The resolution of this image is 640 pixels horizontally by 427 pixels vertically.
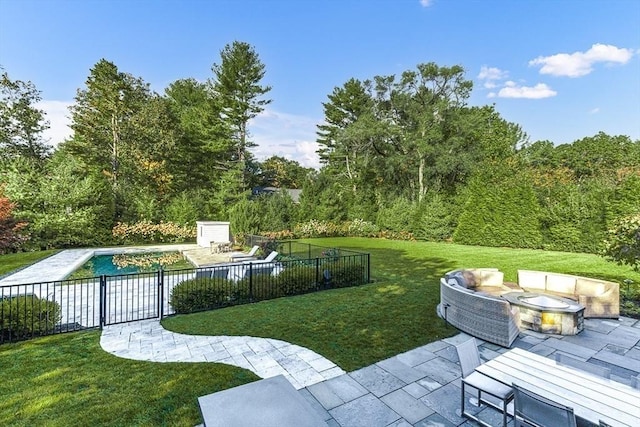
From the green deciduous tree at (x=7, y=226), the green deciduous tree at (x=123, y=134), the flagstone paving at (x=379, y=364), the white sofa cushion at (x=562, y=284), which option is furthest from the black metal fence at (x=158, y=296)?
the green deciduous tree at (x=123, y=134)

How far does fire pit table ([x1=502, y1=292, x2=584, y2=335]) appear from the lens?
5531mm

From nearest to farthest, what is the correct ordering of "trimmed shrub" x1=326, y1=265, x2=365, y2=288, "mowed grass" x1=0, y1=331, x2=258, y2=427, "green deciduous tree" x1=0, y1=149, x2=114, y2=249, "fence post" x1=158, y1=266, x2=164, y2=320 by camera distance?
"mowed grass" x1=0, y1=331, x2=258, y2=427, "fence post" x1=158, y1=266, x2=164, y2=320, "trimmed shrub" x1=326, y1=265, x2=365, y2=288, "green deciduous tree" x1=0, y1=149, x2=114, y2=249

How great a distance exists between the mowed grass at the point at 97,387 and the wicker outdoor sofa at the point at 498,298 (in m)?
3.91

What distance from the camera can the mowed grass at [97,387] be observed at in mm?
3270

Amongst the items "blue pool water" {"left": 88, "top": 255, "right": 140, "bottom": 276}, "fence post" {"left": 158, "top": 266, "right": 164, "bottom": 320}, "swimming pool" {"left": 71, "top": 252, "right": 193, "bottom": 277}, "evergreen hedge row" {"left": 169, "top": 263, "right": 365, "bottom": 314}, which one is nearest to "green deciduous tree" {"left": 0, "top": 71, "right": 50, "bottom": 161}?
"blue pool water" {"left": 88, "top": 255, "right": 140, "bottom": 276}

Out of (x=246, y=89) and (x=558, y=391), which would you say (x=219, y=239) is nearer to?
(x=246, y=89)

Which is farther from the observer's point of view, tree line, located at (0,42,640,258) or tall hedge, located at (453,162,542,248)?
tall hedge, located at (453,162,542,248)

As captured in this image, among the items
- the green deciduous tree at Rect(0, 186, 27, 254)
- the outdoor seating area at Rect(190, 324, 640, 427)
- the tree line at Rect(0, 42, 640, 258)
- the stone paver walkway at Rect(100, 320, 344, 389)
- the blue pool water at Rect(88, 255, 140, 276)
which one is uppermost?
the tree line at Rect(0, 42, 640, 258)

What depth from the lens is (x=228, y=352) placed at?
4.92 meters

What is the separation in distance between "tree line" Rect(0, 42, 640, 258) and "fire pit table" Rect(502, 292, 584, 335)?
12.5 m

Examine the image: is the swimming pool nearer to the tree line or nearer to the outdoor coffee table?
the tree line

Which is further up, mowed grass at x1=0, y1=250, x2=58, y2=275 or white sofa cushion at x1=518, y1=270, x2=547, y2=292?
white sofa cushion at x1=518, y1=270, x2=547, y2=292

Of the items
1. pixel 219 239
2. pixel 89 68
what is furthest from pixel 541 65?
pixel 89 68

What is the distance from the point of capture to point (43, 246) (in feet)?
53.4
